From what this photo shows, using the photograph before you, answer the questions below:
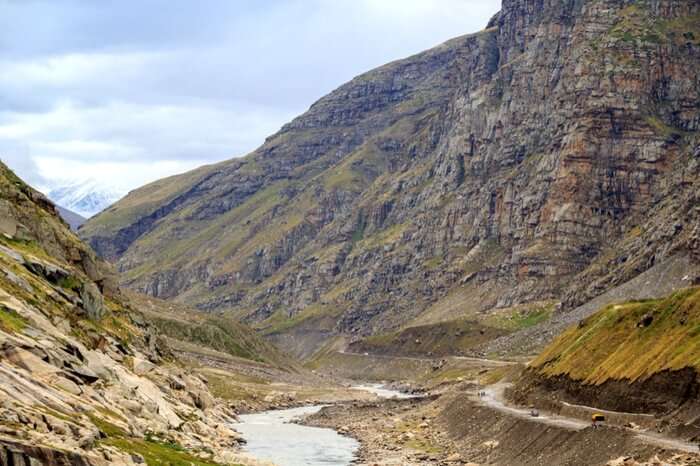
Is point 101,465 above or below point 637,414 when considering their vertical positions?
above

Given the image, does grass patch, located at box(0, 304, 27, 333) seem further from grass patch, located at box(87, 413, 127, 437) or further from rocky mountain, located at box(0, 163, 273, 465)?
grass patch, located at box(87, 413, 127, 437)

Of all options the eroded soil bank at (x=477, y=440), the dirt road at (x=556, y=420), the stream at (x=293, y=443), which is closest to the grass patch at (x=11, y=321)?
the stream at (x=293, y=443)

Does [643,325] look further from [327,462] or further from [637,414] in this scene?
[327,462]

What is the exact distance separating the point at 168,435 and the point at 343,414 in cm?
10611

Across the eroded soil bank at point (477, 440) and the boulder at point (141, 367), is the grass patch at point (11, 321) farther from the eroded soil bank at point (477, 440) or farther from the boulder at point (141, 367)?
the eroded soil bank at point (477, 440)

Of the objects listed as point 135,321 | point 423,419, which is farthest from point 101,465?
point 423,419

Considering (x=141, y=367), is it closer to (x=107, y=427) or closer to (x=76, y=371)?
(x=76, y=371)

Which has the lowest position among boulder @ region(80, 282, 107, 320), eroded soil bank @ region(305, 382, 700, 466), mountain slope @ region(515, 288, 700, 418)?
eroded soil bank @ region(305, 382, 700, 466)

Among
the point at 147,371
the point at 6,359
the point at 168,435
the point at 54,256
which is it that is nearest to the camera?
the point at 6,359

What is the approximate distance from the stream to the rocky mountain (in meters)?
5.11

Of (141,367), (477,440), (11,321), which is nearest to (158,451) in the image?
(11,321)

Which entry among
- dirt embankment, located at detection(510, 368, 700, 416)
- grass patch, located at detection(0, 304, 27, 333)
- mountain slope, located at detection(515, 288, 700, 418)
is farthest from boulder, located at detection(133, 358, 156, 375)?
mountain slope, located at detection(515, 288, 700, 418)

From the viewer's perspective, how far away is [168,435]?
93250 millimetres

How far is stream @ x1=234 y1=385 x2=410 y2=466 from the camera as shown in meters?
121
